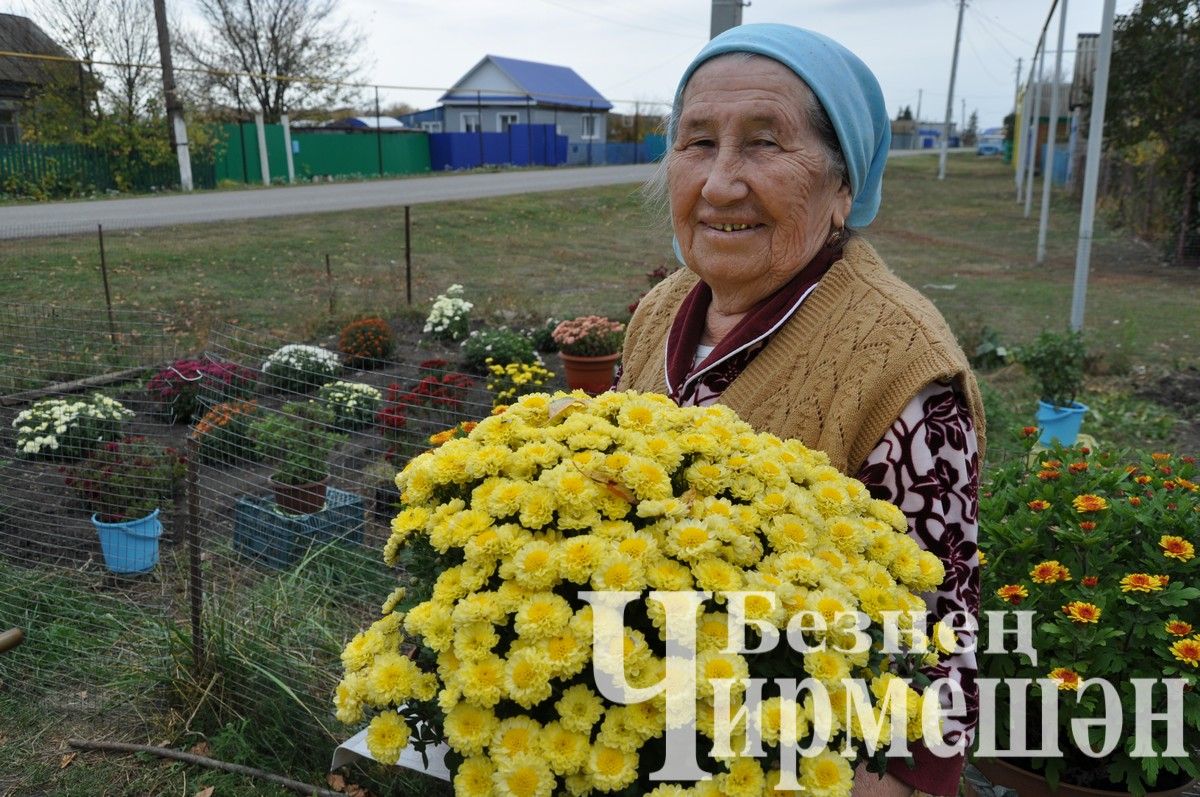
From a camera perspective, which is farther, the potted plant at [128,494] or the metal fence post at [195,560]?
the potted plant at [128,494]

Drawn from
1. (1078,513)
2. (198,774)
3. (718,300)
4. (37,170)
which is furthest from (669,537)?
(37,170)

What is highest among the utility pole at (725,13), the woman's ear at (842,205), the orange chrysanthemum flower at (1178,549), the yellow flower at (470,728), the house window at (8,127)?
the house window at (8,127)

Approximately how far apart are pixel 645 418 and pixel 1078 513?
1.95 meters

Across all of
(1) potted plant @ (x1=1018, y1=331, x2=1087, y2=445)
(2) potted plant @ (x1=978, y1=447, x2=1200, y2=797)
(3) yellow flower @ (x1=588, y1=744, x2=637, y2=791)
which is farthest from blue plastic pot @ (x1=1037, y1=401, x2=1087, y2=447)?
(3) yellow flower @ (x1=588, y1=744, x2=637, y2=791)

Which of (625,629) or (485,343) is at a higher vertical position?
(625,629)

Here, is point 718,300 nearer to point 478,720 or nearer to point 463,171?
point 478,720

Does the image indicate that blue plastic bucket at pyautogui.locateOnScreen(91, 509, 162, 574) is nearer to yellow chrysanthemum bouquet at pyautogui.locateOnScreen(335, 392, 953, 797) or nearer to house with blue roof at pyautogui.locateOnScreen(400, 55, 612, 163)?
yellow chrysanthemum bouquet at pyautogui.locateOnScreen(335, 392, 953, 797)

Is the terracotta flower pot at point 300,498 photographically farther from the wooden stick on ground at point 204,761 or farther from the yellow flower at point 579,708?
the yellow flower at point 579,708

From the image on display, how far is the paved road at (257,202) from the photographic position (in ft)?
51.3

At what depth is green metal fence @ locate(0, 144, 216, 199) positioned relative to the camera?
21041mm

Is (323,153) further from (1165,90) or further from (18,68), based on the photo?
(1165,90)

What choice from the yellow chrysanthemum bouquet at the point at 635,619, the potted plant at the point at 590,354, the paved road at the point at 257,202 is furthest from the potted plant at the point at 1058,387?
the paved road at the point at 257,202

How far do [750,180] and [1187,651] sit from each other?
1.74 meters

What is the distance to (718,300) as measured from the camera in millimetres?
1787
